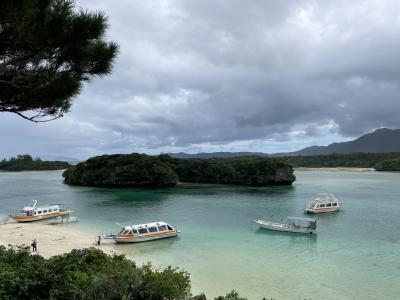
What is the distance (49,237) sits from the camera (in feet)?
128

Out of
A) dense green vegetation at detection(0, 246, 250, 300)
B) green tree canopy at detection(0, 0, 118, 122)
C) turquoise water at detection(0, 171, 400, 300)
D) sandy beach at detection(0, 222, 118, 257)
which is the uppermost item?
green tree canopy at detection(0, 0, 118, 122)

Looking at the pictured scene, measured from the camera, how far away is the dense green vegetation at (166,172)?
327 feet

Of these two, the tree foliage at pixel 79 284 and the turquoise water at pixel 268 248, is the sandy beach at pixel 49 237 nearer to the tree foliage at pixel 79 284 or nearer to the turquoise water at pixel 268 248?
the turquoise water at pixel 268 248

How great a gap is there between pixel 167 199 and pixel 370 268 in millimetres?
49614

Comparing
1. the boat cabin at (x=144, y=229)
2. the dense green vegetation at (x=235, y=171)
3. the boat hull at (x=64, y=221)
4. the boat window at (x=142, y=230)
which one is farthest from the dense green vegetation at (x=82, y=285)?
the dense green vegetation at (x=235, y=171)

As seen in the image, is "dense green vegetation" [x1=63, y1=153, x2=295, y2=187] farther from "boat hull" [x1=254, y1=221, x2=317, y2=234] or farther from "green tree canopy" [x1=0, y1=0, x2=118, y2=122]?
"green tree canopy" [x1=0, y1=0, x2=118, y2=122]

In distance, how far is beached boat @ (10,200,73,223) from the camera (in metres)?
51.1

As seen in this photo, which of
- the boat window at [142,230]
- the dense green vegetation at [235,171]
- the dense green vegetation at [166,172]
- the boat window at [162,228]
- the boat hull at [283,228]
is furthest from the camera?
the dense green vegetation at [235,171]

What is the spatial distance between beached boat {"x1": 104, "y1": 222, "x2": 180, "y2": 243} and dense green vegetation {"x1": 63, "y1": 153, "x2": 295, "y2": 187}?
60.4m

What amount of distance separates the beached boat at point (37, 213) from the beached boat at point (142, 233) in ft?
64.2

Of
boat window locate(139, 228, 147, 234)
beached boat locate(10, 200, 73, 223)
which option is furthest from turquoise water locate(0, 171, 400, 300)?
beached boat locate(10, 200, 73, 223)

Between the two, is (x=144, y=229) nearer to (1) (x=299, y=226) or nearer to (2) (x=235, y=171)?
(1) (x=299, y=226)

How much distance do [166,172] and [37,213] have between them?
50.1m

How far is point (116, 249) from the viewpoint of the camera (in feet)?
114
